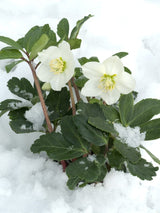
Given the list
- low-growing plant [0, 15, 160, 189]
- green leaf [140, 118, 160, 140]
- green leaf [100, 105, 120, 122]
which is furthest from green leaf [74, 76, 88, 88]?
green leaf [140, 118, 160, 140]

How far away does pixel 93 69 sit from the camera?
38.3 inches

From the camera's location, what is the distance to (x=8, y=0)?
2031 mm

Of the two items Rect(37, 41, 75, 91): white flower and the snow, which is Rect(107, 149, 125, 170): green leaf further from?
Rect(37, 41, 75, 91): white flower

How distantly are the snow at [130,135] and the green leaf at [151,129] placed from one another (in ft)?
0.05

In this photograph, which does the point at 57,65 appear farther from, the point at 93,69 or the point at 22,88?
the point at 22,88

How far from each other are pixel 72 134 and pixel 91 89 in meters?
0.15

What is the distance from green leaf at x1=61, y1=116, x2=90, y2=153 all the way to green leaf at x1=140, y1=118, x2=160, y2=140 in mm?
173

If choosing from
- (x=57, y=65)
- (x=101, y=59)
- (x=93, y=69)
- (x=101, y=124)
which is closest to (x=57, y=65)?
(x=57, y=65)

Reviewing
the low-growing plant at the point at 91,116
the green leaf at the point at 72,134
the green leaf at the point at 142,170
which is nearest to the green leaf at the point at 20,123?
the low-growing plant at the point at 91,116

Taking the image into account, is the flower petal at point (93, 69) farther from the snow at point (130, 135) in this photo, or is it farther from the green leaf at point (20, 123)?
the green leaf at point (20, 123)

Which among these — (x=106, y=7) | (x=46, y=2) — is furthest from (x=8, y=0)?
(x=106, y=7)

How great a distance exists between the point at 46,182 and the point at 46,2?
49.2 inches

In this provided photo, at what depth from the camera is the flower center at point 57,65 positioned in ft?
3.21

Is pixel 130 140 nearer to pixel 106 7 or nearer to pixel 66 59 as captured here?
pixel 66 59
